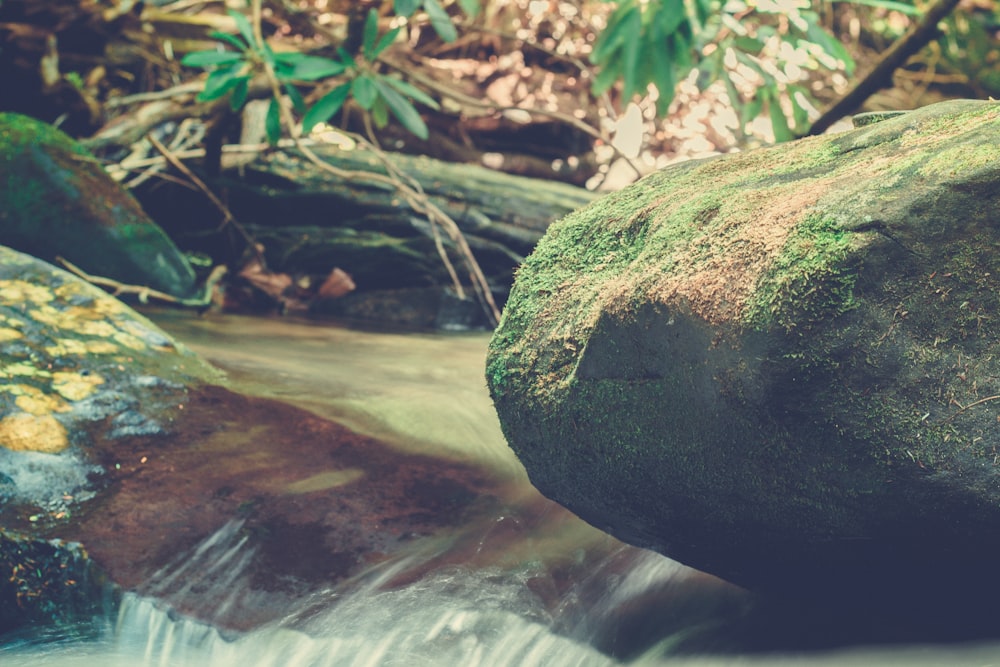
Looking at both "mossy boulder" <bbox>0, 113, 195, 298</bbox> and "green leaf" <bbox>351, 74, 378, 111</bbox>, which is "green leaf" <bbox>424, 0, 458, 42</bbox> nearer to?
"green leaf" <bbox>351, 74, 378, 111</bbox>

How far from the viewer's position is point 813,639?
180cm

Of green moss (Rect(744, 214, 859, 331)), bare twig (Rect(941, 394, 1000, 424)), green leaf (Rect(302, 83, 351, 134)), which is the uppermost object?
green leaf (Rect(302, 83, 351, 134))

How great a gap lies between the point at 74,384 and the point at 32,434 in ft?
1.01

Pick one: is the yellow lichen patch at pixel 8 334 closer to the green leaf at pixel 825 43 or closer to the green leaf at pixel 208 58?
the green leaf at pixel 208 58

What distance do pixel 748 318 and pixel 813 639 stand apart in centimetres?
78

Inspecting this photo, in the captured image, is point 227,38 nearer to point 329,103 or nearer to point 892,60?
point 329,103

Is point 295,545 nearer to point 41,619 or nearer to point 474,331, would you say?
point 41,619

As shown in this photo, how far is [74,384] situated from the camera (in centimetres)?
279

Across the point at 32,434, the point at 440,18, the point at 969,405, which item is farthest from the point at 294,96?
the point at 969,405

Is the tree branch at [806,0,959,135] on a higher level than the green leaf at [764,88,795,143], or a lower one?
higher

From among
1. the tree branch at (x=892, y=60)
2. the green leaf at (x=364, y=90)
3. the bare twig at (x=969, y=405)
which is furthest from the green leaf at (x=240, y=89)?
the bare twig at (x=969, y=405)

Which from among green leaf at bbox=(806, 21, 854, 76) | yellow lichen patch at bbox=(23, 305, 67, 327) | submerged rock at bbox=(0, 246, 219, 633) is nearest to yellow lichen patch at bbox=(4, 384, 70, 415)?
submerged rock at bbox=(0, 246, 219, 633)

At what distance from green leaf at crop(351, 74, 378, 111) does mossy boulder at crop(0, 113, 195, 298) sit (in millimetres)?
1879

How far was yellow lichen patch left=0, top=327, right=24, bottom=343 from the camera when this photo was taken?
2.82 meters
